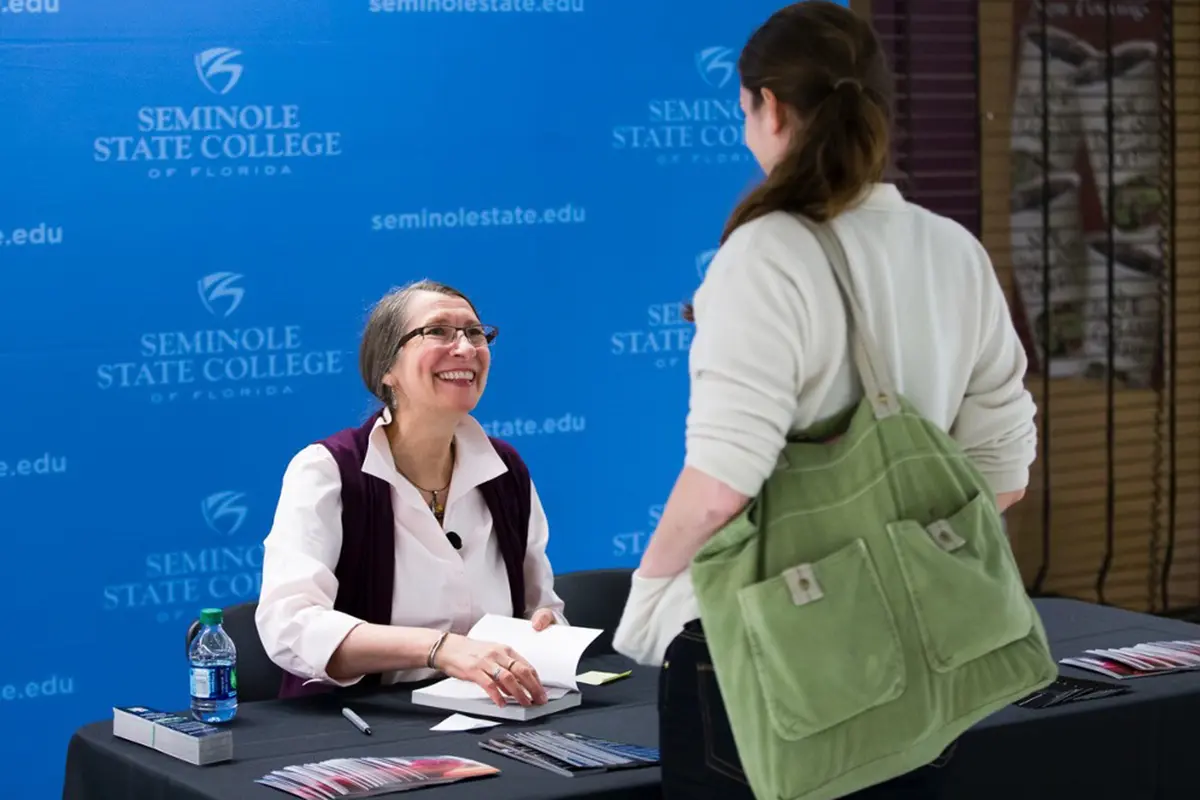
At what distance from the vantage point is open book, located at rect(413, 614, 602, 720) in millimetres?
2520

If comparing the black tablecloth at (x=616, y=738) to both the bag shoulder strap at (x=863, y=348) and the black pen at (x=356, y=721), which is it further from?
the bag shoulder strap at (x=863, y=348)

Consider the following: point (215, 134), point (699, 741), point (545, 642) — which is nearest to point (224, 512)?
point (215, 134)

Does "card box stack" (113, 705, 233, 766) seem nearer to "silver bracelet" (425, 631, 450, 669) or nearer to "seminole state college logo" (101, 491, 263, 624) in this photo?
"silver bracelet" (425, 631, 450, 669)

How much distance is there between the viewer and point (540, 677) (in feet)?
8.48

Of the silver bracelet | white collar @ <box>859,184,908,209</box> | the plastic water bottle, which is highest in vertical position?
white collar @ <box>859,184,908,209</box>

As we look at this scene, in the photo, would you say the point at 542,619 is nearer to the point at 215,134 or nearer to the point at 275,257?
the point at 275,257

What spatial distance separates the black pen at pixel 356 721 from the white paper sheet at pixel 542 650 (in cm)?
14

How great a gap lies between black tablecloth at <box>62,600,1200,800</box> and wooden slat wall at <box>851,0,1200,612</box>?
9.83 ft

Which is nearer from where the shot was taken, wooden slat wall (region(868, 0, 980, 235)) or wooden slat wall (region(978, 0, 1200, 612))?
wooden slat wall (region(868, 0, 980, 235))

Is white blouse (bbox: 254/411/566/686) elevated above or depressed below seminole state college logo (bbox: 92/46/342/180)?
below

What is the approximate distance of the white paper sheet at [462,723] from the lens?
2434 mm

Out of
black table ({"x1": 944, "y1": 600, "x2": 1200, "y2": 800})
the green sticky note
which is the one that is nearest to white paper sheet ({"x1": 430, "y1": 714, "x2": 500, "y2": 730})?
the green sticky note

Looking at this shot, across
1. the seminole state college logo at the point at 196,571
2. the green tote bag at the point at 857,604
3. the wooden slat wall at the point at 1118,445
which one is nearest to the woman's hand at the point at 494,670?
the green tote bag at the point at 857,604

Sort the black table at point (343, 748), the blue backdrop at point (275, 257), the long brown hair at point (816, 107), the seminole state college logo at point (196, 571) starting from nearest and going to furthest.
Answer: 1. the long brown hair at point (816, 107)
2. the black table at point (343, 748)
3. the blue backdrop at point (275, 257)
4. the seminole state college logo at point (196, 571)
